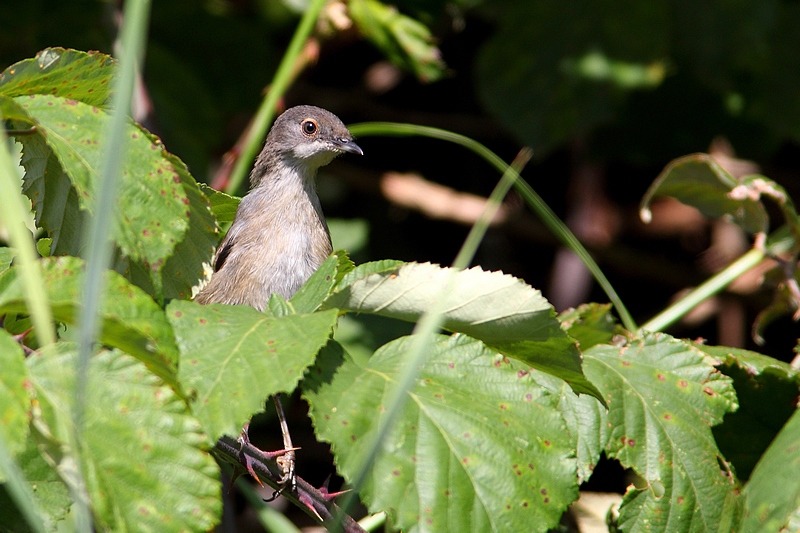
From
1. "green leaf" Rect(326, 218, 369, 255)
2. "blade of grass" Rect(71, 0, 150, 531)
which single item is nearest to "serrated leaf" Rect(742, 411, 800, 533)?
"blade of grass" Rect(71, 0, 150, 531)

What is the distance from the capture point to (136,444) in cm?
146

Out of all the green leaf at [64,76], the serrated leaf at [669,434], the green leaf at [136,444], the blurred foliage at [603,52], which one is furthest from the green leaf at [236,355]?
the blurred foliage at [603,52]

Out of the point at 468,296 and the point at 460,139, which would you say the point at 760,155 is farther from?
the point at 468,296

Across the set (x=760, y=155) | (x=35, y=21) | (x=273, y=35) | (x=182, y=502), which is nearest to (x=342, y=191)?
(x=273, y=35)

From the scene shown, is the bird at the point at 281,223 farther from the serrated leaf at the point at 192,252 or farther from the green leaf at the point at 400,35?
the serrated leaf at the point at 192,252

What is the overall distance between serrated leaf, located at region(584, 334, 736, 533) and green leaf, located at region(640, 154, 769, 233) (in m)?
0.75

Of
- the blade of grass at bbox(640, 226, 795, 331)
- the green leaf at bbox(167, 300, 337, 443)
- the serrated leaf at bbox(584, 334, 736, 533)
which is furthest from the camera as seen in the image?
the blade of grass at bbox(640, 226, 795, 331)

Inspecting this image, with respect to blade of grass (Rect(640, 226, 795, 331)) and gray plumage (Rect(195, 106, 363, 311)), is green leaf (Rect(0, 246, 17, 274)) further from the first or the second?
blade of grass (Rect(640, 226, 795, 331))

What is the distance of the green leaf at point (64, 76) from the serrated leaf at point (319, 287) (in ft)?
1.89

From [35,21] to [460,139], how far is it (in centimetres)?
330

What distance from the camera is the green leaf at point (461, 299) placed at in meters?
1.79

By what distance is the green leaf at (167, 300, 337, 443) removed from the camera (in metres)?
1.52

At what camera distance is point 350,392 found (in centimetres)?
174

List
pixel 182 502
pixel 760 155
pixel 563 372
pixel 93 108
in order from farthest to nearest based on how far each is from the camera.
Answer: pixel 760 155
pixel 563 372
pixel 93 108
pixel 182 502
